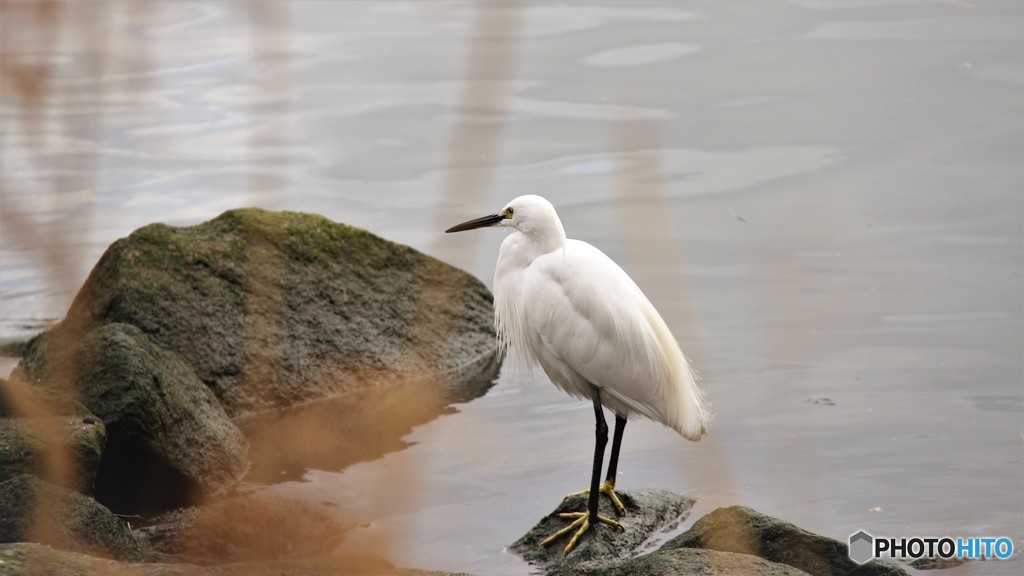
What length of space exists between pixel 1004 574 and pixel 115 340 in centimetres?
422

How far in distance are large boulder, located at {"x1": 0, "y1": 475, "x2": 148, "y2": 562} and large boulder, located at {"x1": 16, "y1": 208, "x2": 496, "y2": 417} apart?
1914 mm

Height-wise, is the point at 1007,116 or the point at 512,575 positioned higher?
the point at 1007,116

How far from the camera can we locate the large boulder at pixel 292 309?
6.71 m

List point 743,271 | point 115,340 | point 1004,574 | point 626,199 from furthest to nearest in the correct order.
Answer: point 743,271 < point 115,340 < point 1004,574 < point 626,199

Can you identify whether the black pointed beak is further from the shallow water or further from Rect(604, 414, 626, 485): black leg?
Rect(604, 414, 626, 485): black leg

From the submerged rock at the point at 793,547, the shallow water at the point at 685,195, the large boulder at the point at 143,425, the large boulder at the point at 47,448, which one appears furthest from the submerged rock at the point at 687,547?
the large boulder at the point at 47,448

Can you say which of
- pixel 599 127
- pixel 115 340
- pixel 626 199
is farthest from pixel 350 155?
pixel 626 199

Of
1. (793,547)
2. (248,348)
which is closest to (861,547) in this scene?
(793,547)

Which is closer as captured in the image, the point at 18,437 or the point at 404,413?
the point at 18,437

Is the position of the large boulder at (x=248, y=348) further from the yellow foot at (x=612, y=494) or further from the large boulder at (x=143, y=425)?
the yellow foot at (x=612, y=494)

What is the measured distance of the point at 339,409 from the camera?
Answer: 7172 millimetres

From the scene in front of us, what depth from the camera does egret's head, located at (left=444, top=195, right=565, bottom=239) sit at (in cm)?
552

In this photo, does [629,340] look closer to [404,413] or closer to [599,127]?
[404,413]

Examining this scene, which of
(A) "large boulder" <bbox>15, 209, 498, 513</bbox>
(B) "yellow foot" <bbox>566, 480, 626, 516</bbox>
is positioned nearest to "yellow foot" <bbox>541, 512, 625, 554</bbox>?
(B) "yellow foot" <bbox>566, 480, 626, 516</bbox>
